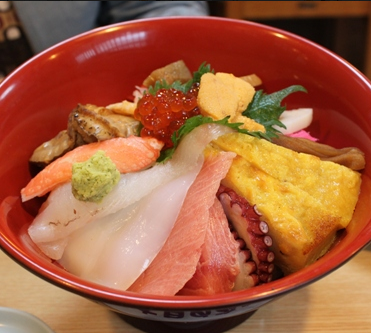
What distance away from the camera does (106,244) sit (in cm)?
85

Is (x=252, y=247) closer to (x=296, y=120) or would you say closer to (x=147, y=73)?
(x=296, y=120)

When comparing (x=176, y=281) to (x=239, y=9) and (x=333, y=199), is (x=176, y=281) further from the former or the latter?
(x=239, y=9)

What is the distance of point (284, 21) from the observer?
2.79m

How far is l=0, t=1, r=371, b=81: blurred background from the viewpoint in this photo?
1.92m

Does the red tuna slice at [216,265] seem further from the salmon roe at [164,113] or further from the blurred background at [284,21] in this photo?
the blurred background at [284,21]

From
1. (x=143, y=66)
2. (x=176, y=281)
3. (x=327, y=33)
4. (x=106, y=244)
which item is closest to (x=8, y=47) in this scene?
(x=143, y=66)

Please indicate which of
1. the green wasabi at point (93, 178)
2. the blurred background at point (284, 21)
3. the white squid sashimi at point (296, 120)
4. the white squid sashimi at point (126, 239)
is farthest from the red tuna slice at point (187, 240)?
the blurred background at point (284, 21)

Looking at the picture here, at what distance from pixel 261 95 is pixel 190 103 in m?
0.22

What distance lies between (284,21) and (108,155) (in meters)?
2.17

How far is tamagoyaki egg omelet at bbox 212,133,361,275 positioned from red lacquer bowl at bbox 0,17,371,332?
0.04 meters

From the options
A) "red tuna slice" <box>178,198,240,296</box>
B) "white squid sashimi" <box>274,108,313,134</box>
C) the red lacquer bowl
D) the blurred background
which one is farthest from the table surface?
the blurred background

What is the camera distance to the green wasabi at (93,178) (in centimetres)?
79

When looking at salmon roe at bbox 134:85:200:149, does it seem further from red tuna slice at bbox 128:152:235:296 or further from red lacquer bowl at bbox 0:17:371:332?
red lacquer bowl at bbox 0:17:371:332

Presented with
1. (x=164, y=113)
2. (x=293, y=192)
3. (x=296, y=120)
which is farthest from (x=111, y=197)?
(x=296, y=120)
